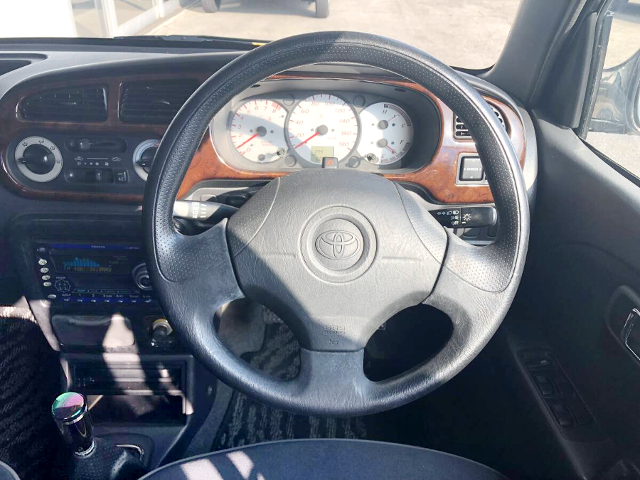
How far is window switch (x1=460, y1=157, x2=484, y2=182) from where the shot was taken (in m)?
1.44

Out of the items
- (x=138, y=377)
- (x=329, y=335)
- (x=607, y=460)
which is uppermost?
(x=329, y=335)

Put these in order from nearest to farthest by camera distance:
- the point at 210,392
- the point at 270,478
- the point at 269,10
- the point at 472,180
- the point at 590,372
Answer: the point at 270,478
the point at 590,372
the point at 472,180
the point at 210,392
the point at 269,10

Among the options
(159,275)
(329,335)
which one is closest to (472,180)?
(329,335)

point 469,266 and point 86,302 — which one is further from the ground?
point 469,266

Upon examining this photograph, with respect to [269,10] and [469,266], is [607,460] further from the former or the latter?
[269,10]

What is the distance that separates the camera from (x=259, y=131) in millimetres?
1471

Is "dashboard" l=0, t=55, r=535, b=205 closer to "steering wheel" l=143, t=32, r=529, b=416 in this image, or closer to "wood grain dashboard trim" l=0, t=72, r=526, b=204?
"wood grain dashboard trim" l=0, t=72, r=526, b=204

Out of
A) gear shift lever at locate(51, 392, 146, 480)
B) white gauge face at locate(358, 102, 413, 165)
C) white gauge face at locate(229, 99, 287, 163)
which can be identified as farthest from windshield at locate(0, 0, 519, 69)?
gear shift lever at locate(51, 392, 146, 480)

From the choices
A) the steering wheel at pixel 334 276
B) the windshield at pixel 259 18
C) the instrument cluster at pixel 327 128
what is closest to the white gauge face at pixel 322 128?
the instrument cluster at pixel 327 128

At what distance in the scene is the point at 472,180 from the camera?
1460mm

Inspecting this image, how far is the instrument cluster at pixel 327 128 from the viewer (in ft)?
4.71

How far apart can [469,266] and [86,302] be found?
106 cm

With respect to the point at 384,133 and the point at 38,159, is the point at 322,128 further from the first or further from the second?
the point at 38,159

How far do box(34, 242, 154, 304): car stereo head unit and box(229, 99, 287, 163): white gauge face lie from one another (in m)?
0.39
